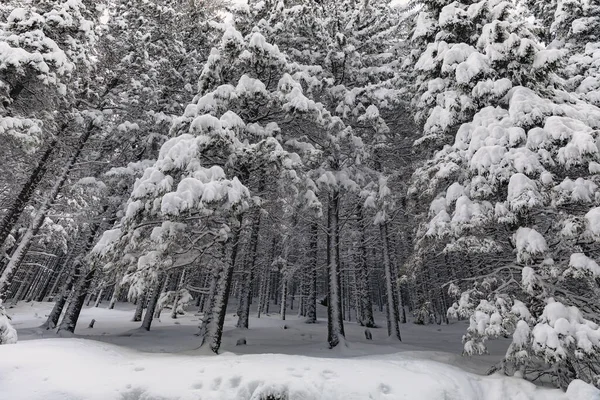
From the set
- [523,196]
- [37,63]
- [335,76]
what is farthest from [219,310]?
[335,76]

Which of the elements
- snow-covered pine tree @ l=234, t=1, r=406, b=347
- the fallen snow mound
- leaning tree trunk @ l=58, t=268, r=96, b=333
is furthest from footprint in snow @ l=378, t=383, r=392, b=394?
leaning tree trunk @ l=58, t=268, r=96, b=333

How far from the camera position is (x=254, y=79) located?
30.9ft

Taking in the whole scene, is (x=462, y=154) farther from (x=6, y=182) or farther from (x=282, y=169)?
(x=6, y=182)

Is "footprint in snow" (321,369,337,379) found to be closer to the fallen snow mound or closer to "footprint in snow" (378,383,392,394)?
the fallen snow mound

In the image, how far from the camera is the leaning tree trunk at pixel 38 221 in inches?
492

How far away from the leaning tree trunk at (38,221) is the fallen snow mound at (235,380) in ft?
30.1

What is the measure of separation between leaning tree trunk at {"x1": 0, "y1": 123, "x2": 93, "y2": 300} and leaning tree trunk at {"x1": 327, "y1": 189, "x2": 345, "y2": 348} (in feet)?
37.6

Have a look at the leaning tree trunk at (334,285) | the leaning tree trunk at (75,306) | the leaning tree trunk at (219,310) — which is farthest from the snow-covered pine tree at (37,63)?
the leaning tree trunk at (334,285)

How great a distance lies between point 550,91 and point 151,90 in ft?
47.0

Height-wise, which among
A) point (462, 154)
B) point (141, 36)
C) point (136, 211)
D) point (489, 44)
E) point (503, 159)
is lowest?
point (136, 211)

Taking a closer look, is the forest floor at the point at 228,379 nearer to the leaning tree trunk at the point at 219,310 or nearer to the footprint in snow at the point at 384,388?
the footprint in snow at the point at 384,388

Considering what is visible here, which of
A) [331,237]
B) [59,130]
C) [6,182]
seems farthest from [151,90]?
[331,237]

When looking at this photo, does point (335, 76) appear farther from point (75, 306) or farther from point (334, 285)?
point (75, 306)

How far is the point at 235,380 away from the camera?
4.85m
